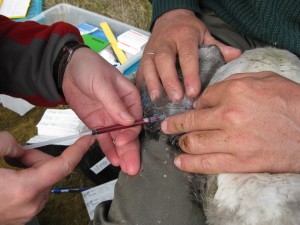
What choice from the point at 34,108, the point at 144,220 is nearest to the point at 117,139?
the point at 144,220

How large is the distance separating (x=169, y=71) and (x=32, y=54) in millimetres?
587

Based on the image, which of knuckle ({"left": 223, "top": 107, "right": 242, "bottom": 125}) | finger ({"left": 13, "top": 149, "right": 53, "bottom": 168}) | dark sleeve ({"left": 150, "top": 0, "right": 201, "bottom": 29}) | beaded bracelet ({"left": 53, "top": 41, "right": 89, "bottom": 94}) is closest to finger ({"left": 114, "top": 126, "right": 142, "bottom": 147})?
finger ({"left": 13, "top": 149, "right": 53, "bottom": 168})

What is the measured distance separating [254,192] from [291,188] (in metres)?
0.07

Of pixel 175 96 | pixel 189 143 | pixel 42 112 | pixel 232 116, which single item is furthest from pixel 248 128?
pixel 42 112

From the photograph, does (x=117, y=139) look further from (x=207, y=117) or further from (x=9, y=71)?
(x=9, y=71)

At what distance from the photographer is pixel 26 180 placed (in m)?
0.89

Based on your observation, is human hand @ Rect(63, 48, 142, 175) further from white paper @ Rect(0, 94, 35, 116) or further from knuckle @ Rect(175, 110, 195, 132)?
white paper @ Rect(0, 94, 35, 116)

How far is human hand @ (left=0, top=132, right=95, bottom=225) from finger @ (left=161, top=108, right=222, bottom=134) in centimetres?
25

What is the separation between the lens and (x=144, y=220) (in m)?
0.95

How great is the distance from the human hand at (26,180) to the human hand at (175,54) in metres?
0.32

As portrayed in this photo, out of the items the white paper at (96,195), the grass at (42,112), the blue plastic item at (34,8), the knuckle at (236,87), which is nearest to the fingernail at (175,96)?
the knuckle at (236,87)

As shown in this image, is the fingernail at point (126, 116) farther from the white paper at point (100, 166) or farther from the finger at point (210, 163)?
the white paper at point (100, 166)

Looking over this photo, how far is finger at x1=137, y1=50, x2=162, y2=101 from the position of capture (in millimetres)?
1105

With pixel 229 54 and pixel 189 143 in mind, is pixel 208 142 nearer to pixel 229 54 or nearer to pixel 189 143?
pixel 189 143
